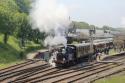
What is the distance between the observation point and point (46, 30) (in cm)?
7569

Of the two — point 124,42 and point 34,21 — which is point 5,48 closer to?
point 34,21

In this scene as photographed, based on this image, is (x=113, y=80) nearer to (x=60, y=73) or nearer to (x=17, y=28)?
(x=60, y=73)

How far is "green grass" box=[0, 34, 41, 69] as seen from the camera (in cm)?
5288

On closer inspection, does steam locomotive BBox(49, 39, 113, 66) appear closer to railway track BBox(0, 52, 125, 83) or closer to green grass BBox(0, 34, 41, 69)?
railway track BBox(0, 52, 125, 83)

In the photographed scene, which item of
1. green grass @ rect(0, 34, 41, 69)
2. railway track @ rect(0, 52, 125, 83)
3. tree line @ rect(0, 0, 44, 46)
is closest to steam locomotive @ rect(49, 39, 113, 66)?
railway track @ rect(0, 52, 125, 83)

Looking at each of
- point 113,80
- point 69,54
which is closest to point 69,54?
point 69,54

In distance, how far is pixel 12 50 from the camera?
63.4 m

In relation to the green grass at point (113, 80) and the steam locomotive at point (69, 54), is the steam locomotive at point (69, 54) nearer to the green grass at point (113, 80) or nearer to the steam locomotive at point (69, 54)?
the steam locomotive at point (69, 54)

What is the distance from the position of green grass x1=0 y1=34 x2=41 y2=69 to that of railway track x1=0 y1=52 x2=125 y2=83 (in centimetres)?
1091

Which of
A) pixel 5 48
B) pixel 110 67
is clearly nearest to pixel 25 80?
pixel 110 67

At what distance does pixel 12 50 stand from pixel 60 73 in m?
28.9

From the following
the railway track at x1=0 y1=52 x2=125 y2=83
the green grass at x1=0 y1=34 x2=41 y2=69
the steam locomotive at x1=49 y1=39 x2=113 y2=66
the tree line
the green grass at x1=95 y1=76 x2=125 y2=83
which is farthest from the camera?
the tree line

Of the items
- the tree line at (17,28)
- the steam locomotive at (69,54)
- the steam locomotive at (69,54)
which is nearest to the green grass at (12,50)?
the tree line at (17,28)

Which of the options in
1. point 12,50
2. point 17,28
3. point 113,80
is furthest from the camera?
point 17,28
